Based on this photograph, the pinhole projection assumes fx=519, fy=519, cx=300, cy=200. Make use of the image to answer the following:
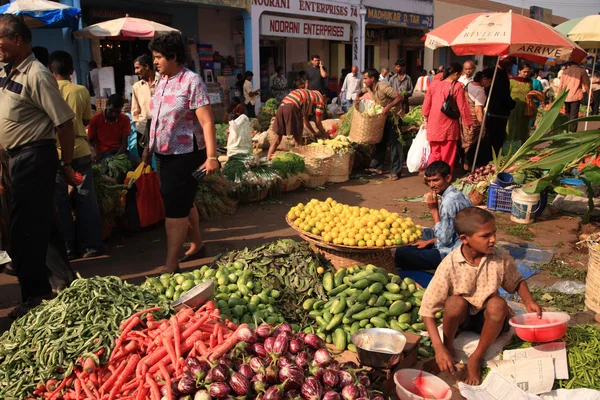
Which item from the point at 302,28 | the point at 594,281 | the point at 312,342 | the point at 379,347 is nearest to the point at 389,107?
the point at 594,281

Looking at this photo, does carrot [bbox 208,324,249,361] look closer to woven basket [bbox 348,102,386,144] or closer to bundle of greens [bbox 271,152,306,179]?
bundle of greens [bbox 271,152,306,179]

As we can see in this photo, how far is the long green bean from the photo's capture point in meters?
2.57

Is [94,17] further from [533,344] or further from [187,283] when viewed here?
[533,344]

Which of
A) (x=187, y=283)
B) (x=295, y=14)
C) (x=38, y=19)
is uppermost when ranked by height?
(x=295, y=14)

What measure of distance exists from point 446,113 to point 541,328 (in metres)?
5.22

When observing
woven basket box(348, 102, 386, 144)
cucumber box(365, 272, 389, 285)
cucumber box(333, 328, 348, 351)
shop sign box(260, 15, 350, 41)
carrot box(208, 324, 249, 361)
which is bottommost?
cucumber box(333, 328, 348, 351)

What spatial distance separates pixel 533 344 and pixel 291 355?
1.69 meters

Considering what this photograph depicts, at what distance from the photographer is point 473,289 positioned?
10.5 ft

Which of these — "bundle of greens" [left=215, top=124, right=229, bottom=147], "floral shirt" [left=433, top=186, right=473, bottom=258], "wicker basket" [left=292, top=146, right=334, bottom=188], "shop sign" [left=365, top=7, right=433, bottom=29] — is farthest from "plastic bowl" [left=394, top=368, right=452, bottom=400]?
"shop sign" [left=365, top=7, right=433, bottom=29]

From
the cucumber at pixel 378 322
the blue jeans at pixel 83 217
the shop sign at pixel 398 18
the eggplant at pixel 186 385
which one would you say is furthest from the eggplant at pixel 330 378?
the shop sign at pixel 398 18

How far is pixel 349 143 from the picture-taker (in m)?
9.28

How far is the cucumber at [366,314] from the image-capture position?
354 cm

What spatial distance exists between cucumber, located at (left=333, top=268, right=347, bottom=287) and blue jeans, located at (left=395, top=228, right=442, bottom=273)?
110 centimetres

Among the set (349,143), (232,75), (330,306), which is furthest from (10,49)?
(232,75)
